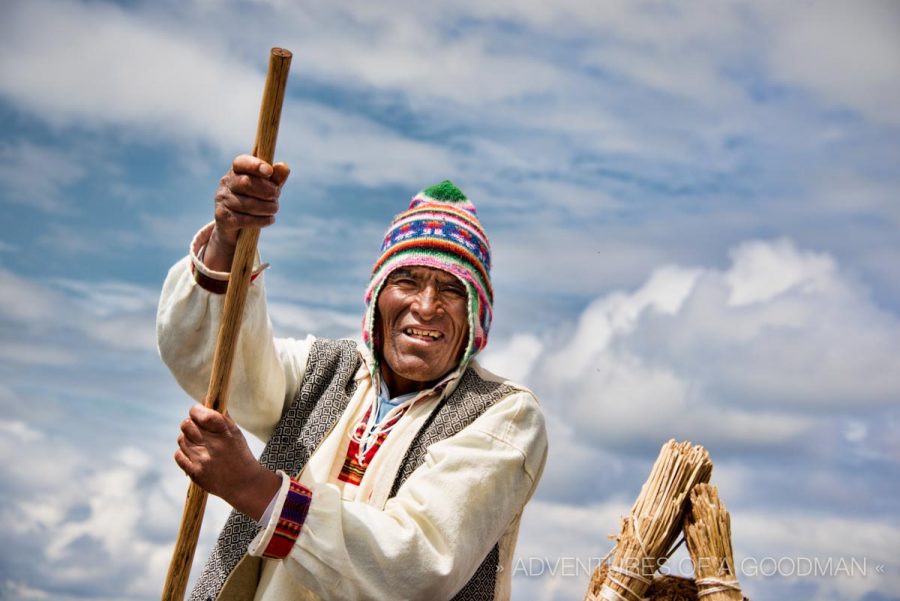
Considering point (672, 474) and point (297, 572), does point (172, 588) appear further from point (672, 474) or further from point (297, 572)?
point (672, 474)

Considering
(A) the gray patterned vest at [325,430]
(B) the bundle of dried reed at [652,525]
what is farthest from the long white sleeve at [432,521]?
(B) the bundle of dried reed at [652,525]

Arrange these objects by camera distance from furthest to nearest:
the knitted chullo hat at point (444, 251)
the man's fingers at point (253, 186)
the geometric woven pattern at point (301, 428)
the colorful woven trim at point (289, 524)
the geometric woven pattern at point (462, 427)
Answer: the knitted chullo hat at point (444, 251) < the geometric woven pattern at point (301, 428) < the geometric woven pattern at point (462, 427) < the man's fingers at point (253, 186) < the colorful woven trim at point (289, 524)

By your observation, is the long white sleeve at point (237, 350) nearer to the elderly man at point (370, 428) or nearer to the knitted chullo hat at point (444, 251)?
the elderly man at point (370, 428)

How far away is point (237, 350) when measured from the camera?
420cm

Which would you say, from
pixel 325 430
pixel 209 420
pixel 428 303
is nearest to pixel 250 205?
pixel 209 420

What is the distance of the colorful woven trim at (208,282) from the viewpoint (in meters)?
4.05

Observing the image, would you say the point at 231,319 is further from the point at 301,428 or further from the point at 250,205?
the point at 301,428

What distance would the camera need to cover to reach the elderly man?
354 cm

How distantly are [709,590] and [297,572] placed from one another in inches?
70.7

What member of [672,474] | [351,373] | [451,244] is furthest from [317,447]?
[672,474]

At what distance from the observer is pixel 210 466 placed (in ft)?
11.5

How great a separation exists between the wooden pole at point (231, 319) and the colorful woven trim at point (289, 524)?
0.39m

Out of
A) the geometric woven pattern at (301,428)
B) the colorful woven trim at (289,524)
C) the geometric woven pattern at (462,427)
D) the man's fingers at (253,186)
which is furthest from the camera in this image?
the geometric woven pattern at (301,428)

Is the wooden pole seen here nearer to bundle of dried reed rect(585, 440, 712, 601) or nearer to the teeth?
the teeth
